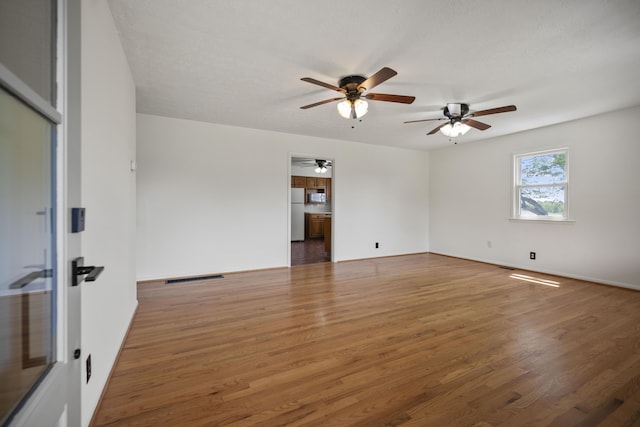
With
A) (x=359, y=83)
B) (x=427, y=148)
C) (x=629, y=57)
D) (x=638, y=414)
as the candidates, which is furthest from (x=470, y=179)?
(x=638, y=414)

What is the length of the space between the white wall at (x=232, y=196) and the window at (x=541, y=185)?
2466 millimetres

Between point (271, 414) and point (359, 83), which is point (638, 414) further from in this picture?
point (359, 83)

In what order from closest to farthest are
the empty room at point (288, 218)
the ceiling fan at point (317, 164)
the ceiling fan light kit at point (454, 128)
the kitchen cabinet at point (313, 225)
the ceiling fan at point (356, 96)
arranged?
1. the empty room at point (288, 218)
2. the ceiling fan at point (356, 96)
3. the ceiling fan light kit at point (454, 128)
4. the ceiling fan at point (317, 164)
5. the kitchen cabinet at point (313, 225)

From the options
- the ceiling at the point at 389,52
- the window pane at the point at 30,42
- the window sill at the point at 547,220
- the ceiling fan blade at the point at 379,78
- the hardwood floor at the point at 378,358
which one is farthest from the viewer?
the window sill at the point at 547,220

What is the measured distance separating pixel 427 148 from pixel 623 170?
10.9 feet

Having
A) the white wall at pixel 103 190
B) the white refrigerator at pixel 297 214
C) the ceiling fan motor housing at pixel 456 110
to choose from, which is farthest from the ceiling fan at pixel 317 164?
the white wall at pixel 103 190

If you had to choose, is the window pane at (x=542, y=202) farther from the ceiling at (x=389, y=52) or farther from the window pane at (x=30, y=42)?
the window pane at (x=30, y=42)

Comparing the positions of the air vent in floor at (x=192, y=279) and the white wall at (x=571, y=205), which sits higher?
the white wall at (x=571, y=205)

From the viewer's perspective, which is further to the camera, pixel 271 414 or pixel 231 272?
pixel 231 272

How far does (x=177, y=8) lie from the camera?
1.98m

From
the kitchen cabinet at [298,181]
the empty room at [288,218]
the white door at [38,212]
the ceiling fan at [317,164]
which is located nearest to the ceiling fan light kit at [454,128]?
the empty room at [288,218]

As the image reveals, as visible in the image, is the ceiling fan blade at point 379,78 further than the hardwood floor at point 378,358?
Yes

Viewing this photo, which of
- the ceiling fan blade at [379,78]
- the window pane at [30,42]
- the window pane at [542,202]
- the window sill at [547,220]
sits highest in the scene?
the ceiling fan blade at [379,78]

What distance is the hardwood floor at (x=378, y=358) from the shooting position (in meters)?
1.63
